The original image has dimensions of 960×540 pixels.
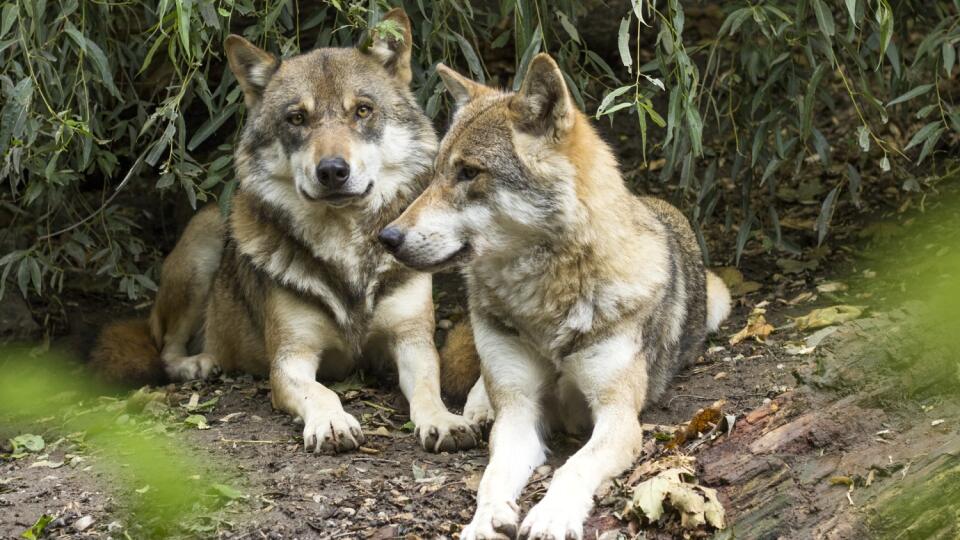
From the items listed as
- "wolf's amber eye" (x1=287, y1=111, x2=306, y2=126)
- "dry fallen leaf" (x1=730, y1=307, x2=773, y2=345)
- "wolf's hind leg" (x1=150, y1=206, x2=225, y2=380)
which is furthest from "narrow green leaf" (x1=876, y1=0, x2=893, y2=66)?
"wolf's hind leg" (x1=150, y1=206, x2=225, y2=380)

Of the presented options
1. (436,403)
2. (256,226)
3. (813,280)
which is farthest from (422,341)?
(813,280)

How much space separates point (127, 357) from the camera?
→ 665 centimetres

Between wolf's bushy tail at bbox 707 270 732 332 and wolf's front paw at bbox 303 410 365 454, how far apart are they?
219 cm

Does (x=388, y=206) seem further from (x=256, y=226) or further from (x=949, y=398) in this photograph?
(x=949, y=398)

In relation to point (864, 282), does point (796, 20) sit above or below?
above

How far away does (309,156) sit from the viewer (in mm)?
5492

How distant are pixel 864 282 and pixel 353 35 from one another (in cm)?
345

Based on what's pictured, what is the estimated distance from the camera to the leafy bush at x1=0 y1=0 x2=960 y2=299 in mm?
5492

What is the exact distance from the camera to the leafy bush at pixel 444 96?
216 inches

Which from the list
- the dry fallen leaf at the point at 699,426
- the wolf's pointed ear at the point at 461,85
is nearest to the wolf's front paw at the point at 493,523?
the dry fallen leaf at the point at 699,426

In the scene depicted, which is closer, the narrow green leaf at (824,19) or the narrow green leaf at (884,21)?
the narrow green leaf at (884,21)

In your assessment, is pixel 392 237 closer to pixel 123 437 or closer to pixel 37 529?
pixel 37 529

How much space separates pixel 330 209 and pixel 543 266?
1.62m

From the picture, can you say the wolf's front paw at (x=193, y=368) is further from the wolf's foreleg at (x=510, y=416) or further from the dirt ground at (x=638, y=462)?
the wolf's foreleg at (x=510, y=416)
